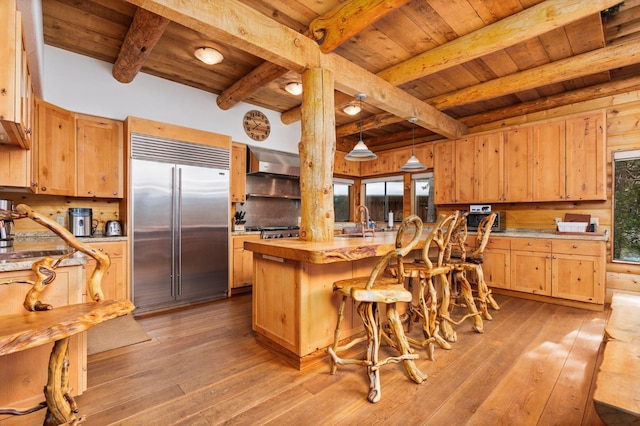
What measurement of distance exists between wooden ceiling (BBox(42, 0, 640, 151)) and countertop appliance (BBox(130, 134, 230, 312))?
96 centimetres

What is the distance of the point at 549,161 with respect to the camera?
412 centimetres

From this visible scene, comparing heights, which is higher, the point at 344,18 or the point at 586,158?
the point at 344,18

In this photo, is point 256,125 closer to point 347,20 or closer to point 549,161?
point 347,20

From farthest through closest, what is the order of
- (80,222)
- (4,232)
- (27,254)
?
(80,222)
(4,232)
(27,254)

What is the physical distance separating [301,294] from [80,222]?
115 inches

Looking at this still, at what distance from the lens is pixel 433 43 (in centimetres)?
311

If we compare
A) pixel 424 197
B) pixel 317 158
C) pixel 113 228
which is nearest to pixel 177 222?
pixel 113 228

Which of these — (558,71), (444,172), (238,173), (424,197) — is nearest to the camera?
(558,71)

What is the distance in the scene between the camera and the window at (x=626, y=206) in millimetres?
3781

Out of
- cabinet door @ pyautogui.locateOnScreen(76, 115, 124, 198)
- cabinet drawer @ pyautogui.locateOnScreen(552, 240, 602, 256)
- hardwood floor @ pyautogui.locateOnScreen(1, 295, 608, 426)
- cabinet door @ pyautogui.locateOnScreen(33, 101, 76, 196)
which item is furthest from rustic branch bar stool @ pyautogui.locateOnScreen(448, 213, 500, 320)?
cabinet door @ pyautogui.locateOnScreen(33, 101, 76, 196)

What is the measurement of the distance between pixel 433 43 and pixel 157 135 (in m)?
3.28

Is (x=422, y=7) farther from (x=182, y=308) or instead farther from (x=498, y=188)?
(x=182, y=308)

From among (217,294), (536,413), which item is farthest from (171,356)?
(536,413)

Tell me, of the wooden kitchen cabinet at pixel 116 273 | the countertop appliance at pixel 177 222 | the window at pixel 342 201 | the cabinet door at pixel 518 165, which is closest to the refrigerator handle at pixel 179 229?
the countertop appliance at pixel 177 222
